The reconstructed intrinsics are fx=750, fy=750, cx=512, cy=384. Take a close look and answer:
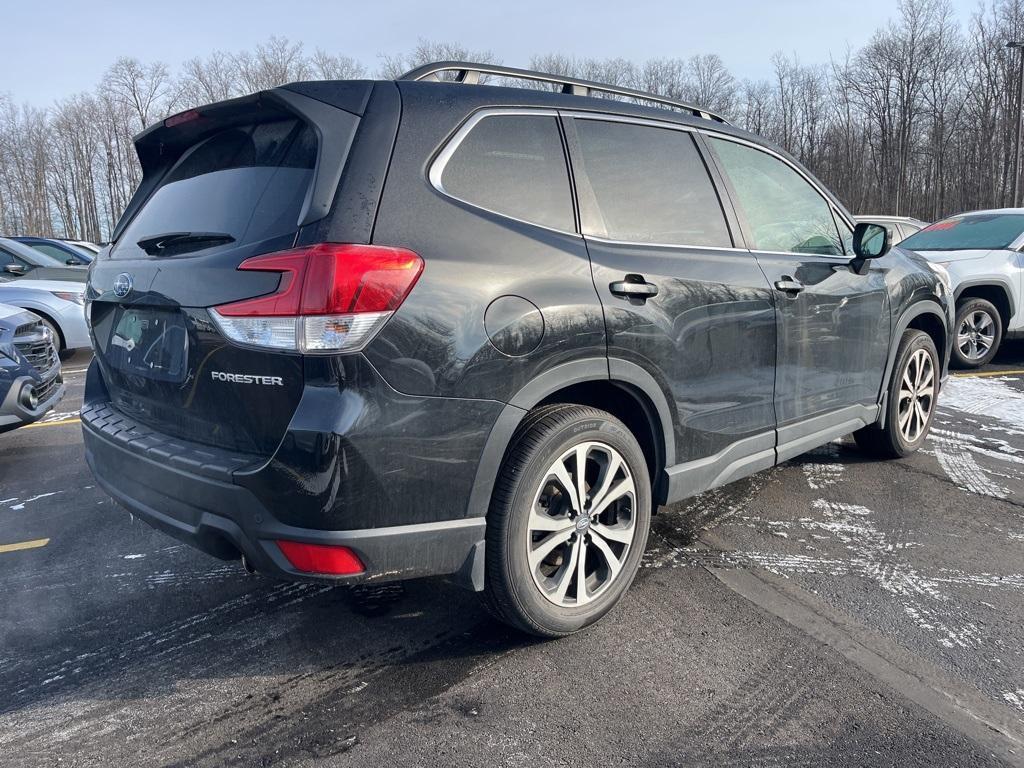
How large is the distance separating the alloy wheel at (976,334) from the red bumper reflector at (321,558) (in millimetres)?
8458

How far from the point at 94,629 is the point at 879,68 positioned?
5401 cm

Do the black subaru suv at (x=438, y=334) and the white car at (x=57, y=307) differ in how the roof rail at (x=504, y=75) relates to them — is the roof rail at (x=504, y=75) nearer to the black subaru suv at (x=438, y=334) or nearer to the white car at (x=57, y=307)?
the black subaru suv at (x=438, y=334)

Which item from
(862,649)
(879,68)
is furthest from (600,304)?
(879,68)

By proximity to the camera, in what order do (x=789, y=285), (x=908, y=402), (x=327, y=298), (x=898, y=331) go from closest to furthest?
1. (x=327, y=298)
2. (x=789, y=285)
3. (x=898, y=331)
4. (x=908, y=402)

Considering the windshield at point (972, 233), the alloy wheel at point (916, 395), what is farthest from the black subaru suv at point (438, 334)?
the windshield at point (972, 233)

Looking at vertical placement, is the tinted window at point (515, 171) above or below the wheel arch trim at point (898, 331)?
above

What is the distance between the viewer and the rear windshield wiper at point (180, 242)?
96.8 inches

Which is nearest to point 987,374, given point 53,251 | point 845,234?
point 845,234

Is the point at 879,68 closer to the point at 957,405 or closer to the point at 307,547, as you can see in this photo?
the point at 957,405

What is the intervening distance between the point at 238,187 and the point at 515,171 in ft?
3.10

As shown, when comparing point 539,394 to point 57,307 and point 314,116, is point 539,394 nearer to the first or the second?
point 314,116

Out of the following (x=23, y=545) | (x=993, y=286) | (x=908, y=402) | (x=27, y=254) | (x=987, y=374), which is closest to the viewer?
(x=23, y=545)

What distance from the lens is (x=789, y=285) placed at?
3520 millimetres

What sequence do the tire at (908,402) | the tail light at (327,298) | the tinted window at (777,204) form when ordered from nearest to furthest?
the tail light at (327,298)
the tinted window at (777,204)
the tire at (908,402)
